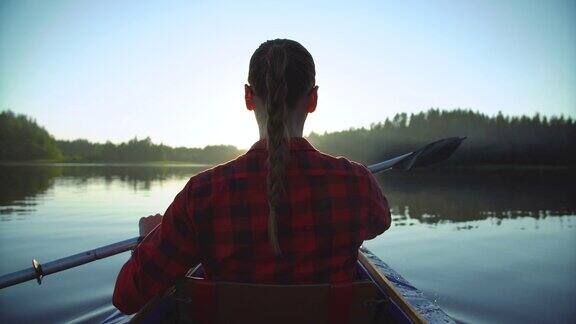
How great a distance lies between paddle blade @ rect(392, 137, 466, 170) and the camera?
9.56ft

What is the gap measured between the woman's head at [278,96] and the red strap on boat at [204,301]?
37cm

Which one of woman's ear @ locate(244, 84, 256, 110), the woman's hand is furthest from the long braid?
the woman's hand

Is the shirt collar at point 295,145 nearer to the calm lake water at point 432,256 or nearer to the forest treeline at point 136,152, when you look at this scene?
the calm lake water at point 432,256

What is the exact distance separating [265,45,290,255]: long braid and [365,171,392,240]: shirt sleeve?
17.7 inches

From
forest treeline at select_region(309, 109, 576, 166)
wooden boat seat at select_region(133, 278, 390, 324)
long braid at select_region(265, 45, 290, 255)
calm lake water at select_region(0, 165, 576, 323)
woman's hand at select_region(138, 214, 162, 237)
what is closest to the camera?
long braid at select_region(265, 45, 290, 255)

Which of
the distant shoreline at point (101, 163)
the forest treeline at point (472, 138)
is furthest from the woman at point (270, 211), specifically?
the distant shoreline at point (101, 163)

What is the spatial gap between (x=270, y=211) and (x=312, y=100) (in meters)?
0.58

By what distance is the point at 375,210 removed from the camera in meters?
1.75

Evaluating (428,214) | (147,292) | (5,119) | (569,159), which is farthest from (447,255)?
(5,119)

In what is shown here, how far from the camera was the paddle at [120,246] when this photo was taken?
2.54 m

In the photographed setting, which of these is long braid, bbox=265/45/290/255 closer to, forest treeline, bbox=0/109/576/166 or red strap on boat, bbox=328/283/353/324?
red strap on boat, bbox=328/283/353/324

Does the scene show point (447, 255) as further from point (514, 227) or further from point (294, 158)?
point (294, 158)

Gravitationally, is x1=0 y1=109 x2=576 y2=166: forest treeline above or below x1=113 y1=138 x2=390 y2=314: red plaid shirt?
above

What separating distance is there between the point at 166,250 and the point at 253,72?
84 centimetres
